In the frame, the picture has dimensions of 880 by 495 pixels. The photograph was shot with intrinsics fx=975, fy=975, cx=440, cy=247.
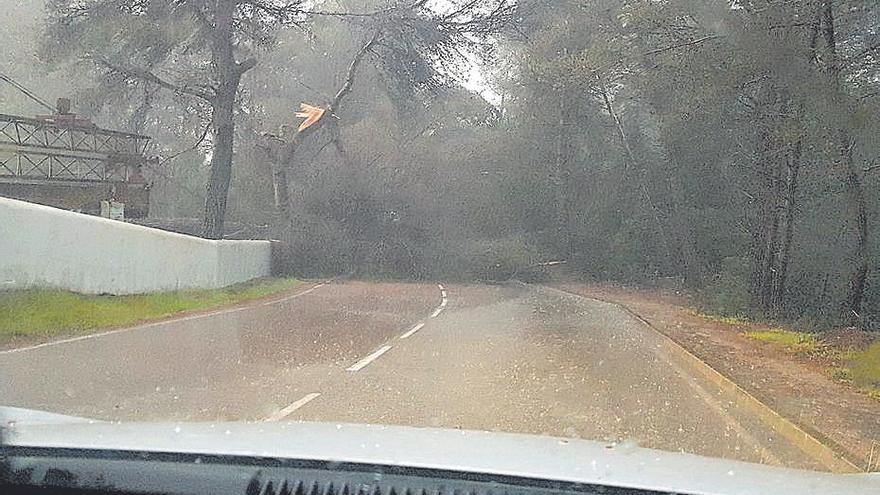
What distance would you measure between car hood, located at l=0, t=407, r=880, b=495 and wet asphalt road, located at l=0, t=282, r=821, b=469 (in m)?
3.73

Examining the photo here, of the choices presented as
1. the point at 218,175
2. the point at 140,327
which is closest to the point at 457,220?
the point at 218,175

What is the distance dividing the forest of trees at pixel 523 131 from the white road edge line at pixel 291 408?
1101 centimetres

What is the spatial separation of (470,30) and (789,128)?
60.2 feet

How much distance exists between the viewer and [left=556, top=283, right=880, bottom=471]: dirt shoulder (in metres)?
8.50

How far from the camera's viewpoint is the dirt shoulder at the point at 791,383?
8.50m

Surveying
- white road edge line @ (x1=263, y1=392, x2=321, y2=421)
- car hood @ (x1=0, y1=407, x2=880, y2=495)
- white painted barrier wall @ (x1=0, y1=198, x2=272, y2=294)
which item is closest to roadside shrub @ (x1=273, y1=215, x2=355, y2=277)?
white painted barrier wall @ (x1=0, y1=198, x2=272, y2=294)

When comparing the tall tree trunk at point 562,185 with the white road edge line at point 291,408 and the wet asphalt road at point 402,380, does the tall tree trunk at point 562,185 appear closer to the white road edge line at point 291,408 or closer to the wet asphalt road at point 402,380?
the wet asphalt road at point 402,380

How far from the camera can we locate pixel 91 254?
1777 cm

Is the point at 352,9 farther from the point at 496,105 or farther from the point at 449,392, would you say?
the point at 449,392

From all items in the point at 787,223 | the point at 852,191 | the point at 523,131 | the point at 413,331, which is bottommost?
the point at 413,331

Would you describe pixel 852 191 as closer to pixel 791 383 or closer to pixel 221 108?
pixel 791 383

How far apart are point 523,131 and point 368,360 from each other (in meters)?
34.0

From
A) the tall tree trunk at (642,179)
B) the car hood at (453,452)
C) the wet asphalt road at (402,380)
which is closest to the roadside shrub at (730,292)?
the wet asphalt road at (402,380)

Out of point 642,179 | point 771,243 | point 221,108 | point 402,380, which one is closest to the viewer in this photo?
point 402,380
